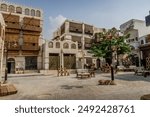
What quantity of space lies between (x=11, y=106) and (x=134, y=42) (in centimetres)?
3600

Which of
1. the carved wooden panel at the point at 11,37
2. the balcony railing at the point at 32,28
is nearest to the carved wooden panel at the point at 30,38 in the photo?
the balcony railing at the point at 32,28

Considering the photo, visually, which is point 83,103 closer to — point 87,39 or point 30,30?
point 30,30

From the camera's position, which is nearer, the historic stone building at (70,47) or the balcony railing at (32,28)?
the historic stone building at (70,47)

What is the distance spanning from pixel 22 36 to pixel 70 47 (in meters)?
9.40

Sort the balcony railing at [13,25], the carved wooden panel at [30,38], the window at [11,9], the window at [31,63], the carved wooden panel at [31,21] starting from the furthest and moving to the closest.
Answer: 1. the carved wooden panel at [31,21]
2. the carved wooden panel at [30,38]
3. the window at [31,63]
4. the window at [11,9]
5. the balcony railing at [13,25]

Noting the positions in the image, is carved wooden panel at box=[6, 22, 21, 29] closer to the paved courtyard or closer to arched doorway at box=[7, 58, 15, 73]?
arched doorway at box=[7, 58, 15, 73]

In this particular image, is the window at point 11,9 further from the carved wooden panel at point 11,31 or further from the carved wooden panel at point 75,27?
the carved wooden panel at point 75,27

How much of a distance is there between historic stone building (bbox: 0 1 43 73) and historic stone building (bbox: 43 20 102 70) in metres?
3.17

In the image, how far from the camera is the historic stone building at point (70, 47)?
31.7 m

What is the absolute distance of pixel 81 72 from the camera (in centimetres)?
2000

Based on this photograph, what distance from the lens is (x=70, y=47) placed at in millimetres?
33812

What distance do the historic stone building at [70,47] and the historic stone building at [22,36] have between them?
10.4 feet

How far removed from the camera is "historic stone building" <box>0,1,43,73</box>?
1249 inches

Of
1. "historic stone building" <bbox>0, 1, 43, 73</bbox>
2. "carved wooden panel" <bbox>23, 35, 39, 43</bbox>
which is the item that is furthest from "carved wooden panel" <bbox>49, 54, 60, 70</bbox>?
"carved wooden panel" <bbox>23, 35, 39, 43</bbox>
